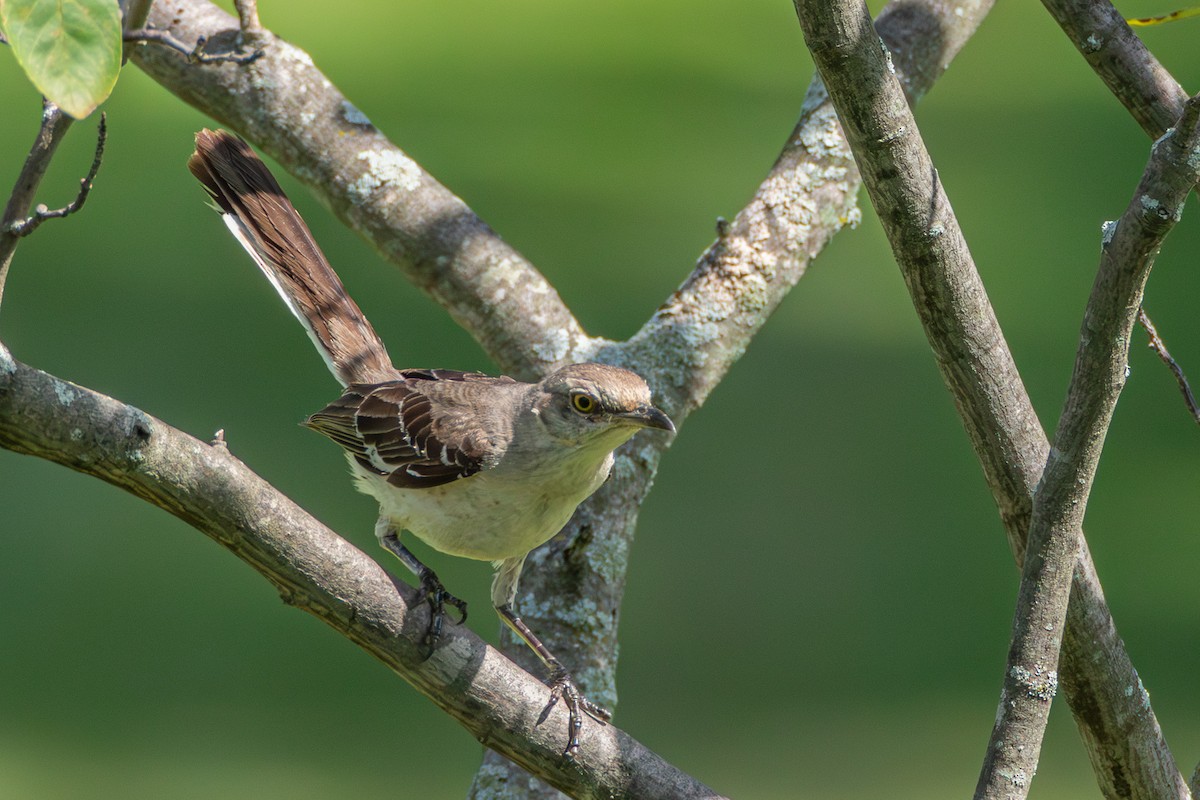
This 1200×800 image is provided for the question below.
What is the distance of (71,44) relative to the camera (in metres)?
0.81

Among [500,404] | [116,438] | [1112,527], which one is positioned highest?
[1112,527]

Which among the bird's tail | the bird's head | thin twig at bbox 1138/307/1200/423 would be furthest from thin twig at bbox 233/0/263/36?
thin twig at bbox 1138/307/1200/423

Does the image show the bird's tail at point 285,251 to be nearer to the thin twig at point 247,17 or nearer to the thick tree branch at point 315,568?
the thin twig at point 247,17

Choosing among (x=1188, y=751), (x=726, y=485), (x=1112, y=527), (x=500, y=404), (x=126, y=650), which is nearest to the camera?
(x=500, y=404)

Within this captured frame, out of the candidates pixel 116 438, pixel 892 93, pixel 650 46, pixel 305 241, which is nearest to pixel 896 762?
pixel 305 241

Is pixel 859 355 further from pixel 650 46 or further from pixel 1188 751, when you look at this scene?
pixel 650 46

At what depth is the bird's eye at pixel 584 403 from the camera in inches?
66.7

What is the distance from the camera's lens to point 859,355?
4.11 meters

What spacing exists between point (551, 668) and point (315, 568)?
0.60 metres

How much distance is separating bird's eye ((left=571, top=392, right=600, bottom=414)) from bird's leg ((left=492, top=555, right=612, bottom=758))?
0.30m

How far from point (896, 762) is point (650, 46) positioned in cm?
401

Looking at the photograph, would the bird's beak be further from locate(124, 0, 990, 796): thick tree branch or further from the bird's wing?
locate(124, 0, 990, 796): thick tree branch

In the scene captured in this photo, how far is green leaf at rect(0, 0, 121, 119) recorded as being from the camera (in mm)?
805

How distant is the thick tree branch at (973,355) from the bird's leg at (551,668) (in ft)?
1.98
